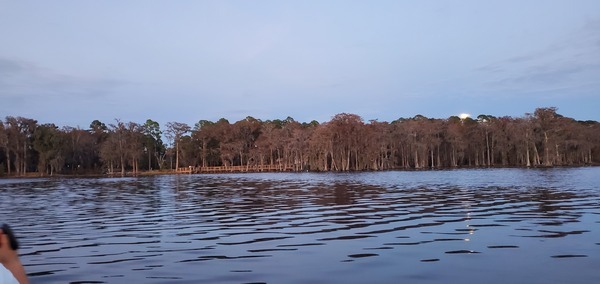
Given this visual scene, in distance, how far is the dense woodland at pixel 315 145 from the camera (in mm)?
104375

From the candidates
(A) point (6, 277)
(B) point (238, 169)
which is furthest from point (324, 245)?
(B) point (238, 169)

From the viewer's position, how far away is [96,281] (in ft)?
28.2

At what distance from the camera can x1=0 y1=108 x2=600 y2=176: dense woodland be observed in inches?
4109

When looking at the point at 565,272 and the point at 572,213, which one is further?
the point at 572,213

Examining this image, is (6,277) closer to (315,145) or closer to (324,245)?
(324,245)

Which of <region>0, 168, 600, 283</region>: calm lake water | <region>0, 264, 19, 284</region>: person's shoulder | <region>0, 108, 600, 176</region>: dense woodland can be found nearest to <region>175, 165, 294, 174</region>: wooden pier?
<region>0, 108, 600, 176</region>: dense woodland

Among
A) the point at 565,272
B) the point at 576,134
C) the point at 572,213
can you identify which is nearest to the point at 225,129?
the point at 576,134

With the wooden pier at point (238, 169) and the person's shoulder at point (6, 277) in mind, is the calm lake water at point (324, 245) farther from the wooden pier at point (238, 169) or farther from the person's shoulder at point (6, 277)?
the wooden pier at point (238, 169)

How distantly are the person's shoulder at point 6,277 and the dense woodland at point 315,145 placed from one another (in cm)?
9900

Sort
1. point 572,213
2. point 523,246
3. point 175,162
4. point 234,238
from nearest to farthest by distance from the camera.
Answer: point 523,246 → point 234,238 → point 572,213 → point 175,162

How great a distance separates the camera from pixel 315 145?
105375mm

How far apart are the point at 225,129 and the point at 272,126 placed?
10.6m

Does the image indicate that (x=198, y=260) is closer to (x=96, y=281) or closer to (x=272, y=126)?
(x=96, y=281)

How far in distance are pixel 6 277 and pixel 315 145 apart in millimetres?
101960
